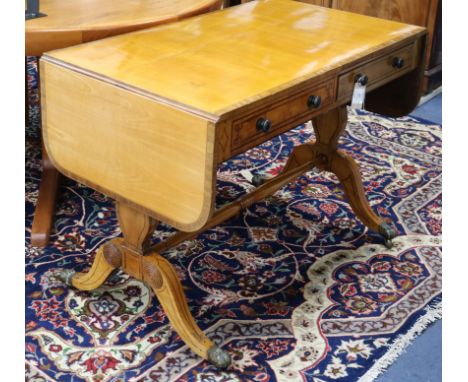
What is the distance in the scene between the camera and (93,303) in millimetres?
2186

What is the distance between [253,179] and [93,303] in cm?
97

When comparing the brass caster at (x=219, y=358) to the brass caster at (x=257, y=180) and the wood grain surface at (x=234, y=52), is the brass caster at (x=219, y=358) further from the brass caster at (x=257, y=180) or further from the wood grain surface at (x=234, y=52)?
the brass caster at (x=257, y=180)

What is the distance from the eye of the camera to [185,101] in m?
1.63

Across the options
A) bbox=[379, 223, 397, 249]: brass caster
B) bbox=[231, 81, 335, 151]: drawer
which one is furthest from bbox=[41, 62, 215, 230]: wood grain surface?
bbox=[379, 223, 397, 249]: brass caster

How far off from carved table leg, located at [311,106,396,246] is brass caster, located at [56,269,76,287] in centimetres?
95

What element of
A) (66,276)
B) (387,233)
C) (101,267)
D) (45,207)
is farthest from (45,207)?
(387,233)

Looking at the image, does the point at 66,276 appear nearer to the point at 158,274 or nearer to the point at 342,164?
the point at 158,274

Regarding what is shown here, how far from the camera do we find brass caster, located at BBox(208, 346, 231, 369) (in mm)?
1911

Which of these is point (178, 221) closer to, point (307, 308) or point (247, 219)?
point (307, 308)

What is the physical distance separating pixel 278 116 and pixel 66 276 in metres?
0.89

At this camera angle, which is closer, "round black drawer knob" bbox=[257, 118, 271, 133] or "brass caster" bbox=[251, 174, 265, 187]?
"round black drawer knob" bbox=[257, 118, 271, 133]

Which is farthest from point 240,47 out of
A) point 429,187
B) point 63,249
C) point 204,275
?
point 429,187

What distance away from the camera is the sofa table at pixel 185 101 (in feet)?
5.44

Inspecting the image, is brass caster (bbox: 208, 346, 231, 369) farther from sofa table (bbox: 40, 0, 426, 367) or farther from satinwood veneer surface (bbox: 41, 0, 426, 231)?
satinwood veneer surface (bbox: 41, 0, 426, 231)
